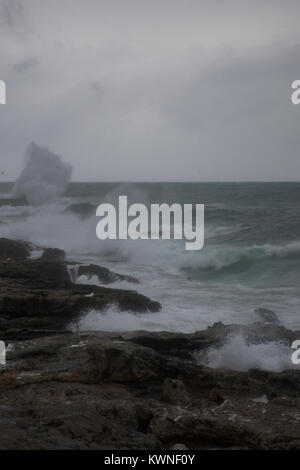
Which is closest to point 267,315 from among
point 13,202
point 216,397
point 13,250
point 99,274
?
point 99,274

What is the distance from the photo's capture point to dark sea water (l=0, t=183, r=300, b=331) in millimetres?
11391

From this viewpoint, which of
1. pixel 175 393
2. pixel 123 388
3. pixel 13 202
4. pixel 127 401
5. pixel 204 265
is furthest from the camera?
pixel 13 202

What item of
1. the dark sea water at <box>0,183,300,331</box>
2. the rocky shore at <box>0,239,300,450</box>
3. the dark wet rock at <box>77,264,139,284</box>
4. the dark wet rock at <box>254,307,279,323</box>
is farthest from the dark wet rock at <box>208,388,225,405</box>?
the dark wet rock at <box>77,264,139,284</box>

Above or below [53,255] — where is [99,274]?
below

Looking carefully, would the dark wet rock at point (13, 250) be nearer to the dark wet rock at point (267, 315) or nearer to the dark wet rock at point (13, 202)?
the dark wet rock at point (267, 315)

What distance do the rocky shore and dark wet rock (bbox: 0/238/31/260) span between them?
6368mm

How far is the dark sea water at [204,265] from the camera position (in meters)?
11.4

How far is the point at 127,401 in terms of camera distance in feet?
18.3

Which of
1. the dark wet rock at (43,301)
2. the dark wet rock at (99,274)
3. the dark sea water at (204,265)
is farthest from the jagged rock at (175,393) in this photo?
the dark wet rock at (99,274)

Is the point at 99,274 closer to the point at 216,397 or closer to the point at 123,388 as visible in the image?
the point at 123,388

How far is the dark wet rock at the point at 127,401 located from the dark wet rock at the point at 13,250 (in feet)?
29.8

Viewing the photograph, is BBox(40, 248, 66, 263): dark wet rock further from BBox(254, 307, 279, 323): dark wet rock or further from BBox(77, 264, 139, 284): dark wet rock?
BBox(254, 307, 279, 323): dark wet rock

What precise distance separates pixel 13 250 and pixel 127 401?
39.8 feet
